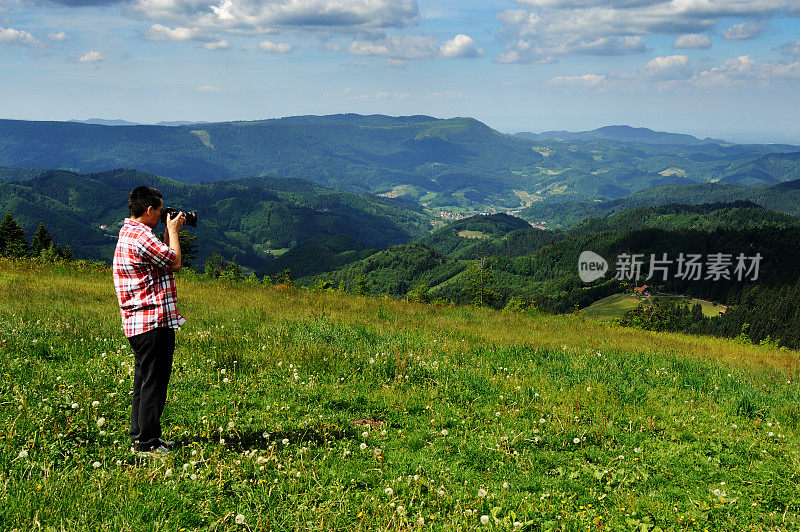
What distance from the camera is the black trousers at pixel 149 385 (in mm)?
5195

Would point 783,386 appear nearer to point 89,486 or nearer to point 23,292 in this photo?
point 89,486

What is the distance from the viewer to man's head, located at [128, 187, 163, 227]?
5238 mm

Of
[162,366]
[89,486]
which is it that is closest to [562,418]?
[162,366]

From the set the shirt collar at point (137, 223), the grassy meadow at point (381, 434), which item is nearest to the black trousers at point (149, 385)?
the grassy meadow at point (381, 434)

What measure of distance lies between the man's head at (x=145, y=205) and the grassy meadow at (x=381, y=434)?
7.49 feet

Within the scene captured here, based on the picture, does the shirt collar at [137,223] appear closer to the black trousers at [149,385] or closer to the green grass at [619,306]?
the black trousers at [149,385]

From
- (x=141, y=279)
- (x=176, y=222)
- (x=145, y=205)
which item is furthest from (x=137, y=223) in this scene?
(x=141, y=279)

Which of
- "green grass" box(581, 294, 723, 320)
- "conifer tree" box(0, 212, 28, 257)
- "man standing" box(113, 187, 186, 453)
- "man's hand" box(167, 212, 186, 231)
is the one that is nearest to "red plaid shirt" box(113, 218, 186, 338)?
"man standing" box(113, 187, 186, 453)

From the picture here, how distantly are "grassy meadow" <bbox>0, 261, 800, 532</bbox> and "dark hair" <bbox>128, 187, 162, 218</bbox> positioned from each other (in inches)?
92.4

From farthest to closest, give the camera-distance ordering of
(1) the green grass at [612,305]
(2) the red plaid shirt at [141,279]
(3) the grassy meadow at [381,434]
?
(1) the green grass at [612,305]
(2) the red plaid shirt at [141,279]
(3) the grassy meadow at [381,434]

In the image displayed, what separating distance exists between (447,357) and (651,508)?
16.1 feet

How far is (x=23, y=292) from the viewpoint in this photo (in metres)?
12.9

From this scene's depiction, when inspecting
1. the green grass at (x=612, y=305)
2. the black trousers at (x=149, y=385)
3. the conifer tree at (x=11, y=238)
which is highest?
the black trousers at (x=149, y=385)

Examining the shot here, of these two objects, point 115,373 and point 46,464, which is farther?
point 115,373
